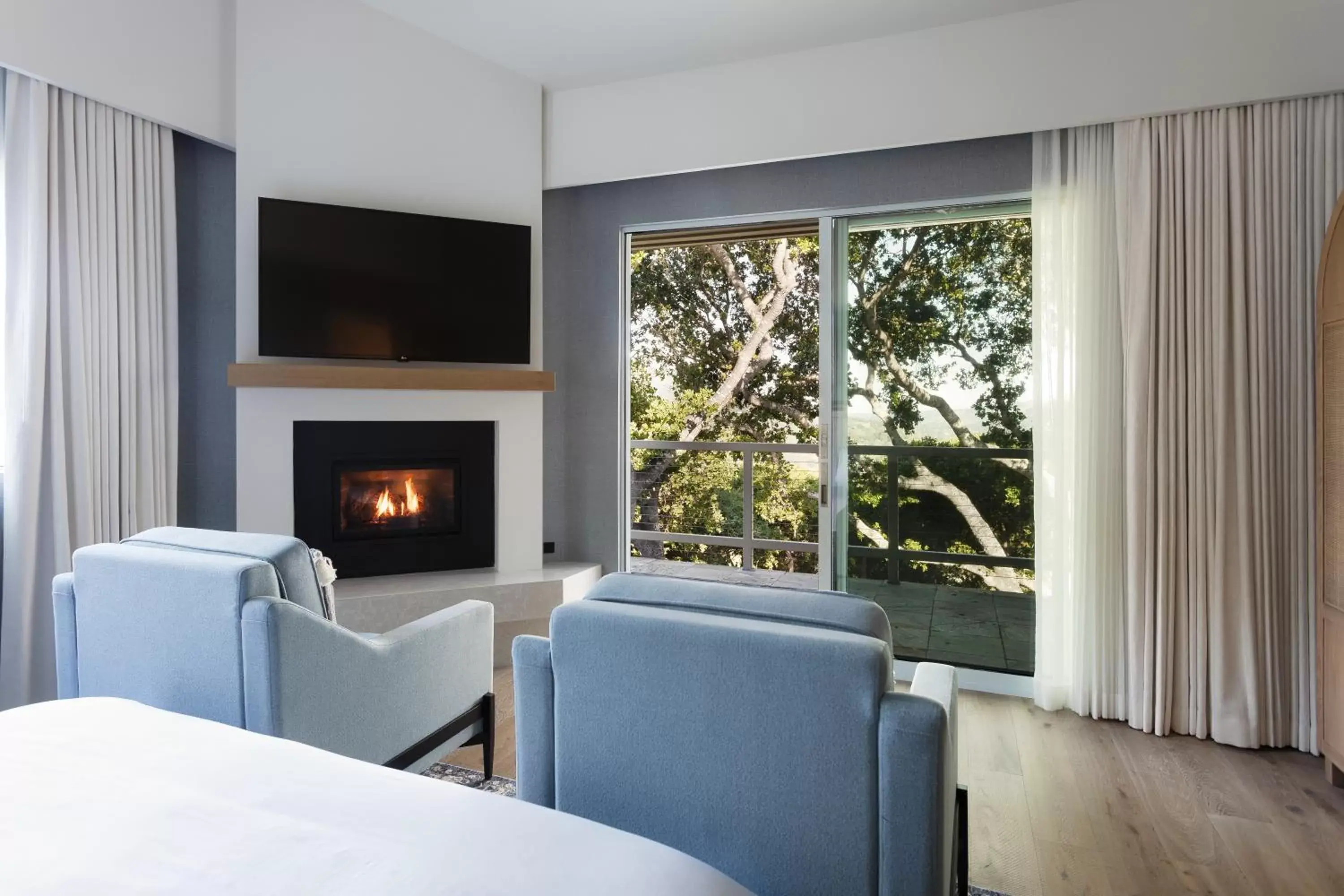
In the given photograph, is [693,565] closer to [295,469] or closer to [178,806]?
[295,469]

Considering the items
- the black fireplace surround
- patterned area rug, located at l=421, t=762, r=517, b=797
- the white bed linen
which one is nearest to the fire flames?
the black fireplace surround

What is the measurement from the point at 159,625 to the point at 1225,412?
353 cm

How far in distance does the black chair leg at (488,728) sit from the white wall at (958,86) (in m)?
2.61

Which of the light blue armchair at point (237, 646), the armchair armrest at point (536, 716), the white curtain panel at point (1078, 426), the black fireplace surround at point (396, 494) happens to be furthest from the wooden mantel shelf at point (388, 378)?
the armchair armrest at point (536, 716)

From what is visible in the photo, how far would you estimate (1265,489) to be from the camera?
3.07 meters

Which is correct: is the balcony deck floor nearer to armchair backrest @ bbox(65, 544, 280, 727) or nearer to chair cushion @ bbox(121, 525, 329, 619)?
chair cushion @ bbox(121, 525, 329, 619)

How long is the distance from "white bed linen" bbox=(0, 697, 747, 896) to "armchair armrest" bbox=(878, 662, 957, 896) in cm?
38

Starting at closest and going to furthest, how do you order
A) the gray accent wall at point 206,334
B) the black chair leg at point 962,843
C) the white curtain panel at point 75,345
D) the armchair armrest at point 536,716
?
the armchair armrest at point 536,716 < the black chair leg at point 962,843 < the white curtain panel at point 75,345 < the gray accent wall at point 206,334

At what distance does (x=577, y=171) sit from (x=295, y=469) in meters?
1.98

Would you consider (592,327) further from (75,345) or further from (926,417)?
(75,345)

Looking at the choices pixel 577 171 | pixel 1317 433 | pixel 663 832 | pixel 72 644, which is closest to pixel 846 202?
pixel 577 171

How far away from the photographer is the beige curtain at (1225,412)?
303cm

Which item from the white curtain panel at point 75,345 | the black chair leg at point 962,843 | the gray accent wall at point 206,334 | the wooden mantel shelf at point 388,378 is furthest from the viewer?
the gray accent wall at point 206,334

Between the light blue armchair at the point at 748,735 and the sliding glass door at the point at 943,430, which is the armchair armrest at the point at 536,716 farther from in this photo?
the sliding glass door at the point at 943,430
